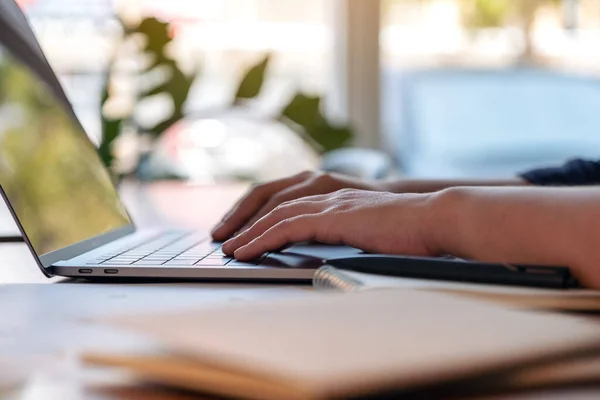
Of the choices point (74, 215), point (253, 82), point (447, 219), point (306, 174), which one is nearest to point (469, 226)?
point (447, 219)

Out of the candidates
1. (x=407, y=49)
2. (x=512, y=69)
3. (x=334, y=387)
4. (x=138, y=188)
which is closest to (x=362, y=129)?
(x=407, y=49)

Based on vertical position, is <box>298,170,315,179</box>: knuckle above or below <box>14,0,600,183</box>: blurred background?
above

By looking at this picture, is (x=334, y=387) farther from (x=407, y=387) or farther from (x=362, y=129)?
(x=362, y=129)

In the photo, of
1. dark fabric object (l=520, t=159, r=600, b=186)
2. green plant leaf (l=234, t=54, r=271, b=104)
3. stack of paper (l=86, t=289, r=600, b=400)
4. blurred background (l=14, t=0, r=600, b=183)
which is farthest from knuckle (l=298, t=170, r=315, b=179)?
blurred background (l=14, t=0, r=600, b=183)

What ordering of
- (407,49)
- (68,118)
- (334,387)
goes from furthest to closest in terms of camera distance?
(407,49)
(68,118)
(334,387)

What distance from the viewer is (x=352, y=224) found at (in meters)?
0.72

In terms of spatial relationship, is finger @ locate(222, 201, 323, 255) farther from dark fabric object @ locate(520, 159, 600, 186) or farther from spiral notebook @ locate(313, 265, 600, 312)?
dark fabric object @ locate(520, 159, 600, 186)

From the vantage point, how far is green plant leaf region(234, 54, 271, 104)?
2041mm

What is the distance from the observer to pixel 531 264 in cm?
62

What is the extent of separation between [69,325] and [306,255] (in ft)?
1.02

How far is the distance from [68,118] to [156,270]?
43cm

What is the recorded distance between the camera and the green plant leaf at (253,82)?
6.70 feet

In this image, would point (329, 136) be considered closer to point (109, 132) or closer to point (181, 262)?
point (109, 132)

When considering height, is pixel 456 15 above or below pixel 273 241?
below
